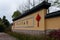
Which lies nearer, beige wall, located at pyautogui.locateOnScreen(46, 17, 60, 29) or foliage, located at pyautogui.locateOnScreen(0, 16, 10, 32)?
beige wall, located at pyautogui.locateOnScreen(46, 17, 60, 29)

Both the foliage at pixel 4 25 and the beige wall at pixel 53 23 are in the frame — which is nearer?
the beige wall at pixel 53 23

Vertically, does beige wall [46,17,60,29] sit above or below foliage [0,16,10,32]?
below

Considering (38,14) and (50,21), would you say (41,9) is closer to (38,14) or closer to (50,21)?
(38,14)

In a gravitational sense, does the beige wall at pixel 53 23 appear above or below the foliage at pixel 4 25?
below

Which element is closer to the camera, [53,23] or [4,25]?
[53,23]

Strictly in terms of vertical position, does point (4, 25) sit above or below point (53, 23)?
above

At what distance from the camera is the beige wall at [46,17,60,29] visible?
11462 mm

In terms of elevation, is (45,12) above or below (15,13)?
below

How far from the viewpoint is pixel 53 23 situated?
12.1 metres

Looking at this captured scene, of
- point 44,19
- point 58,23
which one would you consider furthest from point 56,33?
point 44,19

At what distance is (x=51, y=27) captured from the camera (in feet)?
40.3

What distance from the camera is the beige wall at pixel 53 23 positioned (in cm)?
1146

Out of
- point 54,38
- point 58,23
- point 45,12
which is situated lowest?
point 54,38

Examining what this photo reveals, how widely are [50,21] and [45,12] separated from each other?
1202 mm
